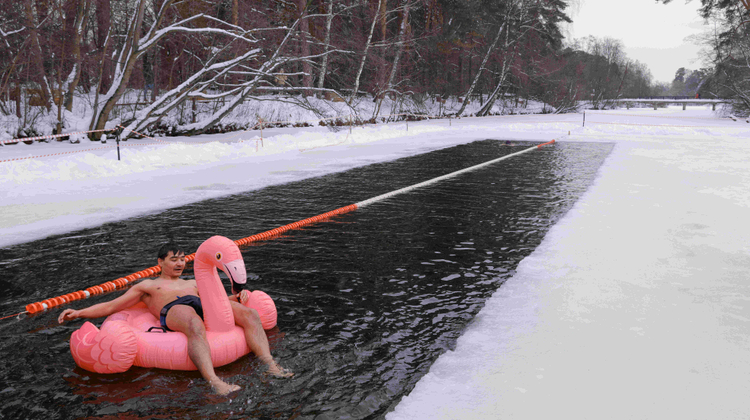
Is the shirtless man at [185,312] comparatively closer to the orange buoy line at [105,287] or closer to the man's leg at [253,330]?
the man's leg at [253,330]

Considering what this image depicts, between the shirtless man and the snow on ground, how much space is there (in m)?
1.16

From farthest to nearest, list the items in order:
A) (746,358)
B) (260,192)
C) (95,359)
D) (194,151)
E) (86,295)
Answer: (194,151) → (260,192) → (86,295) → (746,358) → (95,359)

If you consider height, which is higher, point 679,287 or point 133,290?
point 133,290

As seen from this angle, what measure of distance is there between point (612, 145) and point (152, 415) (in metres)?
23.0

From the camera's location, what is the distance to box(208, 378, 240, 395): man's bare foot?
367cm

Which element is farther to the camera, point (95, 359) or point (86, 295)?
point (86, 295)

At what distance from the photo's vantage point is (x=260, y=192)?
38.1 ft

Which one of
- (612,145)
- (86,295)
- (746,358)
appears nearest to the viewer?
(746,358)

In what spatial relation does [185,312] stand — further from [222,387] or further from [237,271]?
[222,387]

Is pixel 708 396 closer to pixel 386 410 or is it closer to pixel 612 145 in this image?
pixel 386 410

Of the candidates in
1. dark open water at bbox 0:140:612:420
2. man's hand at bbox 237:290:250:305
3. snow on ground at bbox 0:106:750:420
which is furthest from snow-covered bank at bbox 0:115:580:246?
man's hand at bbox 237:290:250:305

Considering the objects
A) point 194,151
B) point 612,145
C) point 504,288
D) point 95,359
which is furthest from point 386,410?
point 612,145

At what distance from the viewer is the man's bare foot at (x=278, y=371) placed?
392 cm

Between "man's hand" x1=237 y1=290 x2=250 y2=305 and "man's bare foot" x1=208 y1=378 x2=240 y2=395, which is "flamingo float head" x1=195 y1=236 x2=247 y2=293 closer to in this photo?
"man's hand" x1=237 y1=290 x2=250 y2=305
